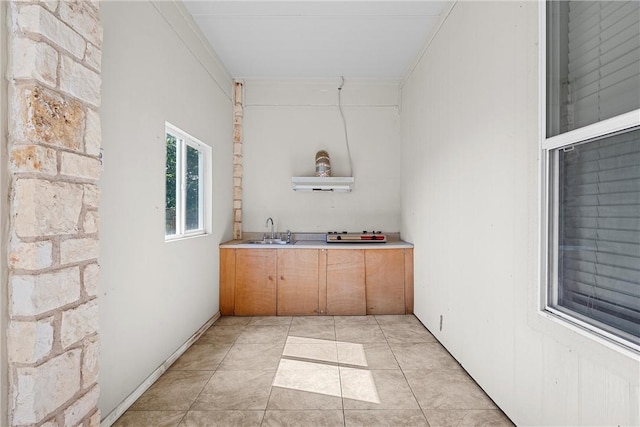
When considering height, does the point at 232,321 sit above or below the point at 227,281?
below

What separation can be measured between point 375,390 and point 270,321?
1764 millimetres

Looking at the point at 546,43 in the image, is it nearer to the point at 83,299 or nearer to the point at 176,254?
the point at 83,299

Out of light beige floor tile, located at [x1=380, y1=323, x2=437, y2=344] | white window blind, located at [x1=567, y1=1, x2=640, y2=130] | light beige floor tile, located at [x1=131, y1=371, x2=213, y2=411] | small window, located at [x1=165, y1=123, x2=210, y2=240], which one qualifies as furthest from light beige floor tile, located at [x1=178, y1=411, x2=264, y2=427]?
white window blind, located at [x1=567, y1=1, x2=640, y2=130]

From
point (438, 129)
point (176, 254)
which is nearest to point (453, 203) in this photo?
point (438, 129)

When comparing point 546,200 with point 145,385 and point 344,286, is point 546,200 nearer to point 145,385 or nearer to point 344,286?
point 344,286

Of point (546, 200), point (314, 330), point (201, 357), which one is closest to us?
point (546, 200)

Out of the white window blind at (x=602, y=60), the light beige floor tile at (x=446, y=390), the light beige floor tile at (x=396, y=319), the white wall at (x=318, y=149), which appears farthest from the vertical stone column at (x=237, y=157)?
the white window blind at (x=602, y=60)

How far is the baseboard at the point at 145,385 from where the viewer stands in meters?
1.87

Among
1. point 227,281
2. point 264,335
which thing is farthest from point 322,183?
point 264,335

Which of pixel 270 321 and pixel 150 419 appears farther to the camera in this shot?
pixel 270 321

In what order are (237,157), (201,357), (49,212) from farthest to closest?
(237,157) < (201,357) < (49,212)

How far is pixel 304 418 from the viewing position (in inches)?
76.2

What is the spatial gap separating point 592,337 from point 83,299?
2.19 metres

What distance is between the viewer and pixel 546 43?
1585mm
